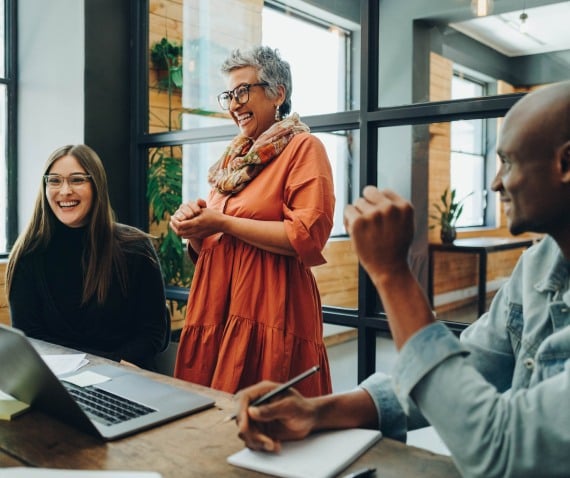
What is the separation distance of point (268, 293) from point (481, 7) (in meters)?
1.55

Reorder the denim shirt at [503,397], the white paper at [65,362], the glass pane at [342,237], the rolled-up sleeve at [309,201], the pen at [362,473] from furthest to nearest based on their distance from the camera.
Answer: the glass pane at [342,237] → the rolled-up sleeve at [309,201] → the white paper at [65,362] → the pen at [362,473] → the denim shirt at [503,397]

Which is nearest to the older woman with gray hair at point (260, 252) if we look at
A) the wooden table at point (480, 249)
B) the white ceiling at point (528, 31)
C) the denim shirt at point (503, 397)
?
the denim shirt at point (503, 397)

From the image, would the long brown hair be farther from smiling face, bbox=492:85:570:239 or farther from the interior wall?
smiling face, bbox=492:85:570:239

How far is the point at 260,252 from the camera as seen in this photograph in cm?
191

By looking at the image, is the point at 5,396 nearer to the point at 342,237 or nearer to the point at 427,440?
the point at 342,237

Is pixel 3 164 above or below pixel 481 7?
below

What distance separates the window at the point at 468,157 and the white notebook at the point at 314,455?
5.60 feet

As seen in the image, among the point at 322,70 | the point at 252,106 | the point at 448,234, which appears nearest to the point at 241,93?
the point at 252,106

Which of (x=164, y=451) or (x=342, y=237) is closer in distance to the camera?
(x=164, y=451)

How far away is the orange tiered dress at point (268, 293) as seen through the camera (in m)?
1.86

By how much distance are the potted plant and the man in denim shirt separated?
1.88m

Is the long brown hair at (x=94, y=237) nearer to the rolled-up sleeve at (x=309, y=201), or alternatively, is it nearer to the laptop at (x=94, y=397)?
the rolled-up sleeve at (x=309, y=201)

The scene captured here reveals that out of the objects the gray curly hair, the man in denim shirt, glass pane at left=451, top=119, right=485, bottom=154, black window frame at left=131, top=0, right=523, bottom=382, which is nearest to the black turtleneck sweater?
the gray curly hair

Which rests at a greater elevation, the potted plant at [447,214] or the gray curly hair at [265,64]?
the gray curly hair at [265,64]
